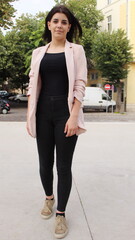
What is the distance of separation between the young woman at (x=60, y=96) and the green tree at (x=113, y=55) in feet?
57.9

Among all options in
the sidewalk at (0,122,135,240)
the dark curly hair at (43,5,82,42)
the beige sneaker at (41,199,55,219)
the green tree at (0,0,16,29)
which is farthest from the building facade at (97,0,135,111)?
the beige sneaker at (41,199,55,219)

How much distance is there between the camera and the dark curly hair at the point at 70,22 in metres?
2.16

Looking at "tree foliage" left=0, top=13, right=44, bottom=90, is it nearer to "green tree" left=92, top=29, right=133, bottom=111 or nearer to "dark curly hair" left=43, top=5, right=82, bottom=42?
"green tree" left=92, top=29, right=133, bottom=111

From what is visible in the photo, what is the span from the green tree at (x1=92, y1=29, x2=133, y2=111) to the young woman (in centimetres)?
1763

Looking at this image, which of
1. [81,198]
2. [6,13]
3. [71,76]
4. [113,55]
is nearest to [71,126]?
[71,76]

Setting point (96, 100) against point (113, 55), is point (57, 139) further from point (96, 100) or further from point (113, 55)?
point (96, 100)

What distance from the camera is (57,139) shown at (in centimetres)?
220

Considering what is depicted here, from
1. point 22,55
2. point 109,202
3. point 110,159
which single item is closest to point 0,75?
point 22,55

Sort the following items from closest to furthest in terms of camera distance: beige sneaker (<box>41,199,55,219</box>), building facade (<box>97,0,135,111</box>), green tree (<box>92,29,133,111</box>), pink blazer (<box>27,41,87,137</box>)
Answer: pink blazer (<box>27,41,87,137</box>) → beige sneaker (<box>41,199,55,219</box>) → green tree (<box>92,29,133,111</box>) → building facade (<box>97,0,135,111</box>)

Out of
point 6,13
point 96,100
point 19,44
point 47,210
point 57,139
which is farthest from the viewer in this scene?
point 19,44

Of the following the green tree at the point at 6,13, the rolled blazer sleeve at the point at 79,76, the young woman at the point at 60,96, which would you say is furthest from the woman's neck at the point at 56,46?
the green tree at the point at 6,13

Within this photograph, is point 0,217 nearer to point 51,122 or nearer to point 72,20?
point 51,122

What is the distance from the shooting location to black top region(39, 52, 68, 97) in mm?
2096

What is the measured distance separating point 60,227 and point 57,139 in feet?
2.49
